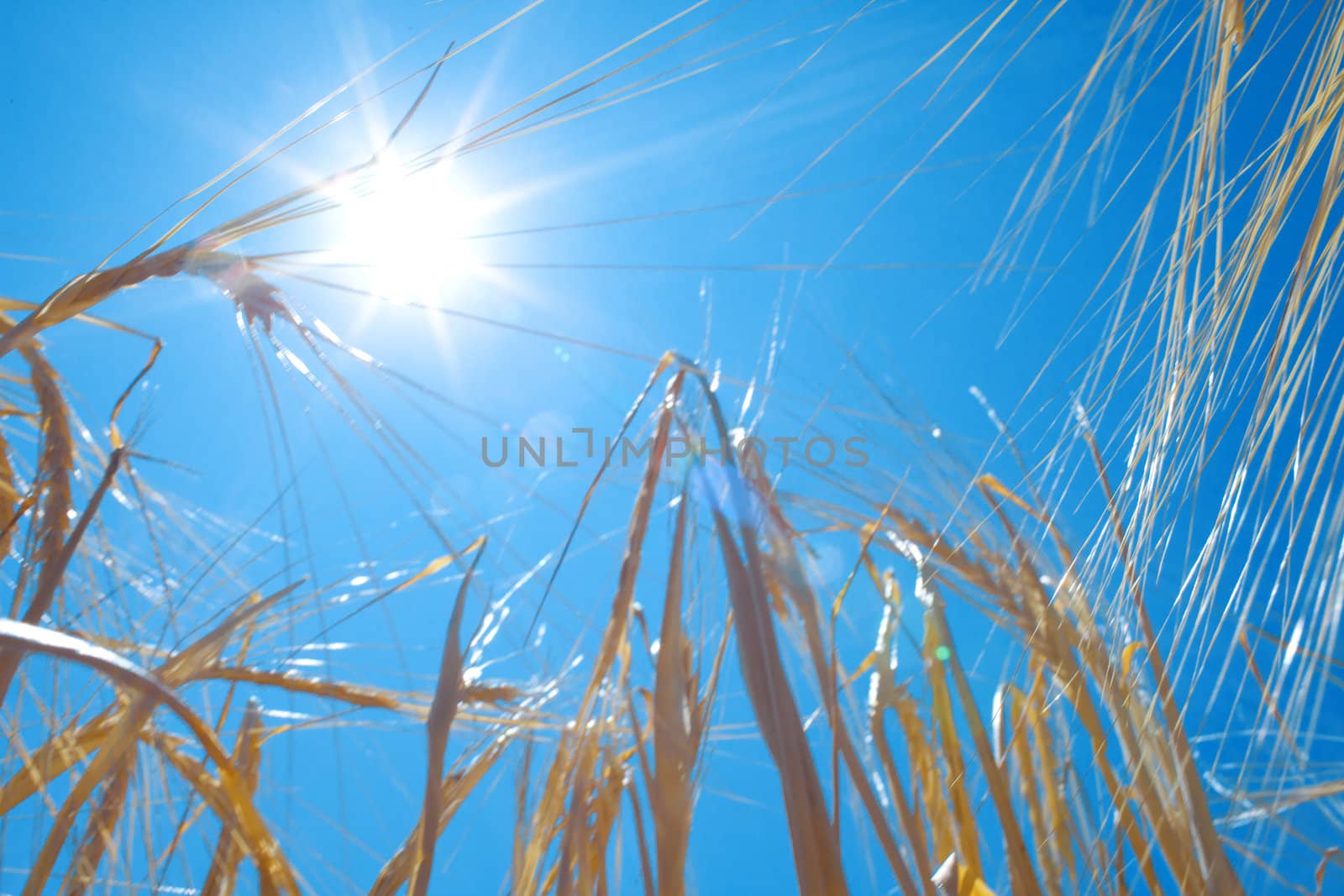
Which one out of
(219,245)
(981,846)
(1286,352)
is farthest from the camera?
(981,846)

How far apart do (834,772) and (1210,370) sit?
6.5 inches

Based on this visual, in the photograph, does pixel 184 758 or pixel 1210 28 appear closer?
pixel 1210 28

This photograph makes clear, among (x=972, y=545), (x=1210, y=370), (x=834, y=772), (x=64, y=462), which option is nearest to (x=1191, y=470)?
(x=1210, y=370)

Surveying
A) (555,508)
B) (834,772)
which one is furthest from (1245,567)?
(555,508)

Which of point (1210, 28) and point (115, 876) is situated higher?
point (1210, 28)

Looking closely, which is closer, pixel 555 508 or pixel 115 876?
pixel 555 508

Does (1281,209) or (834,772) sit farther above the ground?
(1281,209)

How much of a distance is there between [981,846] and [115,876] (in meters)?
0.49

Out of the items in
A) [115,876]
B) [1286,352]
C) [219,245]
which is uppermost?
[219,245]

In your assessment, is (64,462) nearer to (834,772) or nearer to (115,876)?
(115,876)

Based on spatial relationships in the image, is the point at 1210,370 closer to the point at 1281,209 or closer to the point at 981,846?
the point at 1281,209

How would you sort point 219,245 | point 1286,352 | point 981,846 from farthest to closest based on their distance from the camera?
point 981,846 < point 219,245 < point 1286,352

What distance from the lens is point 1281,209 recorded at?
8.2 inches

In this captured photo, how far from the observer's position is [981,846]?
1.36ft
